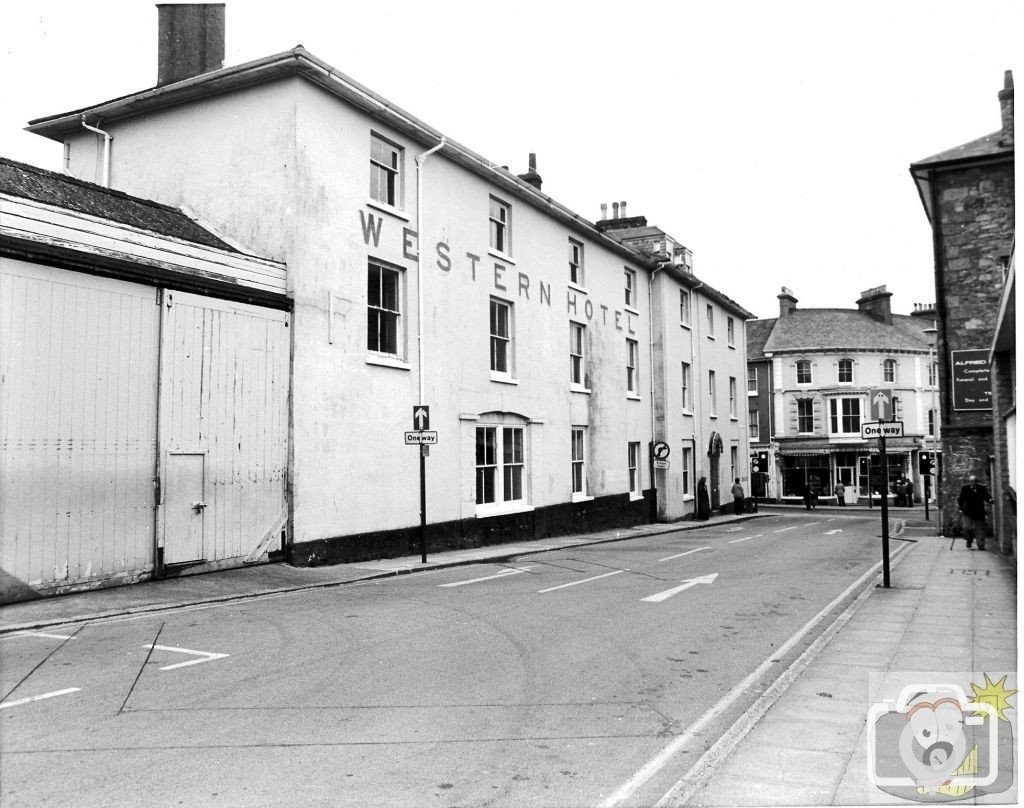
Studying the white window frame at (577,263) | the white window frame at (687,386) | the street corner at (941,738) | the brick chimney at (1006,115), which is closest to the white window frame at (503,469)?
the white window frame at (577,263)

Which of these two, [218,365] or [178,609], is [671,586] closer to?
[178,609]

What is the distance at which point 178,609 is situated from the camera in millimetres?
10109

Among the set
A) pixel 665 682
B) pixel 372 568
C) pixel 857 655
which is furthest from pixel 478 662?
pixel 372 568

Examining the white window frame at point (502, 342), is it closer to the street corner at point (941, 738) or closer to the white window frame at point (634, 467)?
the white window frame at point (634, 467)

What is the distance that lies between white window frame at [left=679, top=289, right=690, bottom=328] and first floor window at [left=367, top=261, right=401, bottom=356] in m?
17.8

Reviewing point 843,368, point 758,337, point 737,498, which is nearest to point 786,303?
point 758,337

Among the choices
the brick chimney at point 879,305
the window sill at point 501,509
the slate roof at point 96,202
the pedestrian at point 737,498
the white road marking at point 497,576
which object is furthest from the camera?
the brick chimney at point 879,305

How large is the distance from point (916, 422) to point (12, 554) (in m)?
51.9

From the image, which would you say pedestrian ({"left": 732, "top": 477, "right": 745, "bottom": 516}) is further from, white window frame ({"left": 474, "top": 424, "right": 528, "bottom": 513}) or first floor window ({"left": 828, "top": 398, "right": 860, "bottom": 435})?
first floor window ({"left": 828, "top": 398, "right": 860, "bottom": 435})

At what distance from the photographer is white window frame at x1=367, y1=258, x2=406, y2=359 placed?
16172 millimetres

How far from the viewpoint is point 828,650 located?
309 inches

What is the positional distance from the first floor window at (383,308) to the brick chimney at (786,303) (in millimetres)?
43970

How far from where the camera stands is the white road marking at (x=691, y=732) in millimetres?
4469

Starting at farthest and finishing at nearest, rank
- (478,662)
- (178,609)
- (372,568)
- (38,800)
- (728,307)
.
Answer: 1. (728,307)
2. (372,568)
3. (178,609)
4. (478,662)
5. (38,800)
